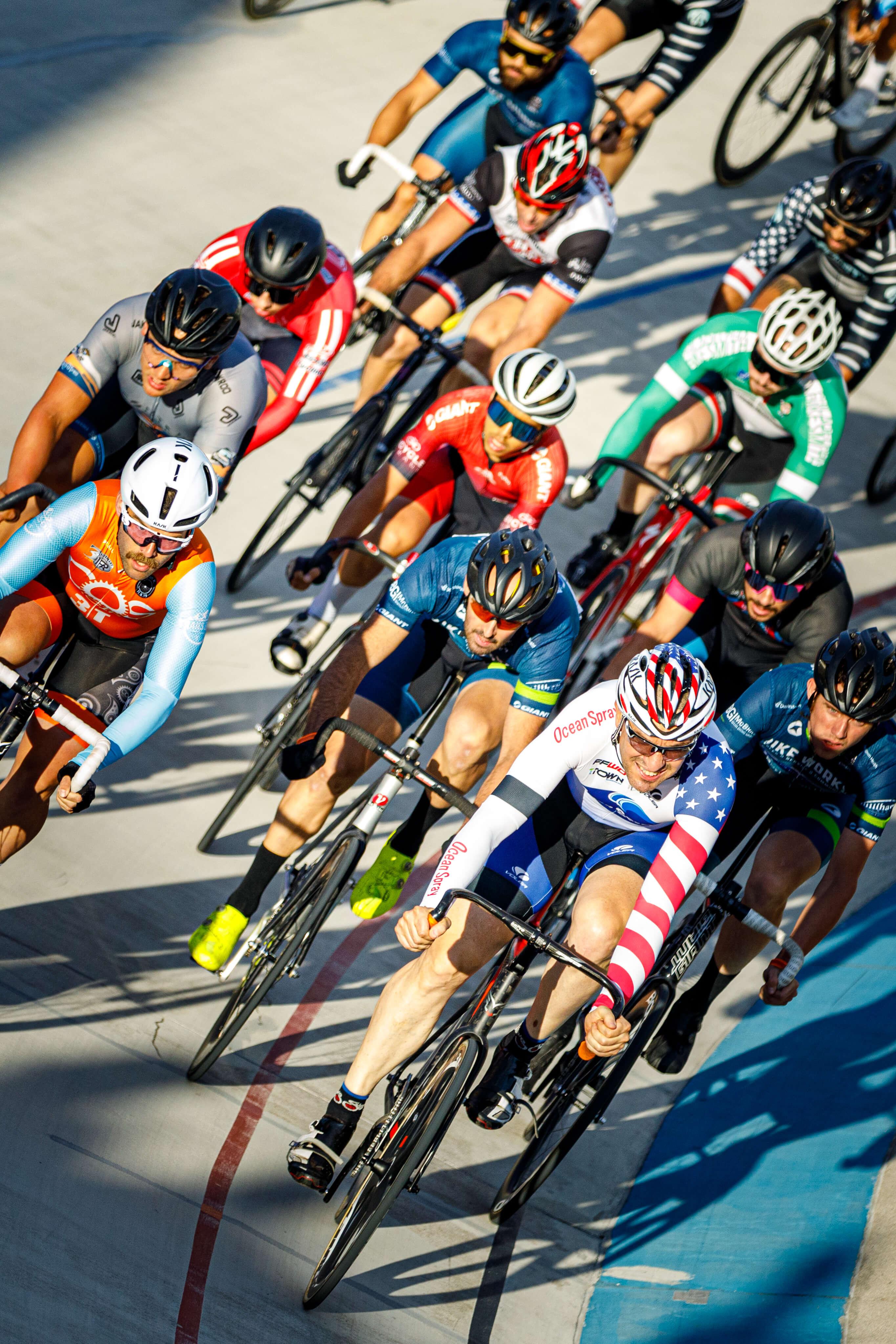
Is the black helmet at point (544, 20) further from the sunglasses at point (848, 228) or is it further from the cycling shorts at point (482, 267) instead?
the sunglasses at point (848, 228)

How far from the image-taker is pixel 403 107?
663 cm

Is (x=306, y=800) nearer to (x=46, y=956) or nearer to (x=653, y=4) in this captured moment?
(x=46, y=956)

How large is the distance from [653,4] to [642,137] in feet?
2.46

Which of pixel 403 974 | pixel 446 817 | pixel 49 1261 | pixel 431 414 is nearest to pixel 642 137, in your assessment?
pixel 431 414

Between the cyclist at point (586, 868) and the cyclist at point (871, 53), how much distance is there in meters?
6.55

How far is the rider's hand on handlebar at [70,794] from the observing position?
3.60 meters

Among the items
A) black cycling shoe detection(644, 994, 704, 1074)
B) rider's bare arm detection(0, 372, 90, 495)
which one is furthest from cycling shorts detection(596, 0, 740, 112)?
black cycling shoe detection(644, 994, 704, 1074)

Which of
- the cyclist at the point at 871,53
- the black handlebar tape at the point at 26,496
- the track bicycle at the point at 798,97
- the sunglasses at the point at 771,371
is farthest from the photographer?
the track bicycle at the point at 798,97

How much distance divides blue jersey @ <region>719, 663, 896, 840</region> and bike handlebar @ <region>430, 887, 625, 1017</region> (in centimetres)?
118

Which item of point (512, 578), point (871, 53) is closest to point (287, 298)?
point (512, 578)

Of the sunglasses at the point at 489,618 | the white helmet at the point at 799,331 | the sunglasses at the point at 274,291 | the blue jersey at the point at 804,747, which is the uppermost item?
the white helmet at the point at 799,331

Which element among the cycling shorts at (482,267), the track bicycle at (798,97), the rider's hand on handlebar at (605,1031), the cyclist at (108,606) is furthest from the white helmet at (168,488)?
the track bicycle at (798,97)

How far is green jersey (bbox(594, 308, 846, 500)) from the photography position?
5.78 m

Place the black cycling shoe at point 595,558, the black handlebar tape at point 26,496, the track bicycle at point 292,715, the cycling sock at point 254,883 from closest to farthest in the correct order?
1. the black handlebar tape at point 26,496
2. the cycling sock at point 254,883
3. the track bicycle at point 292,715
4. the black cycling shoe at point 595,558
